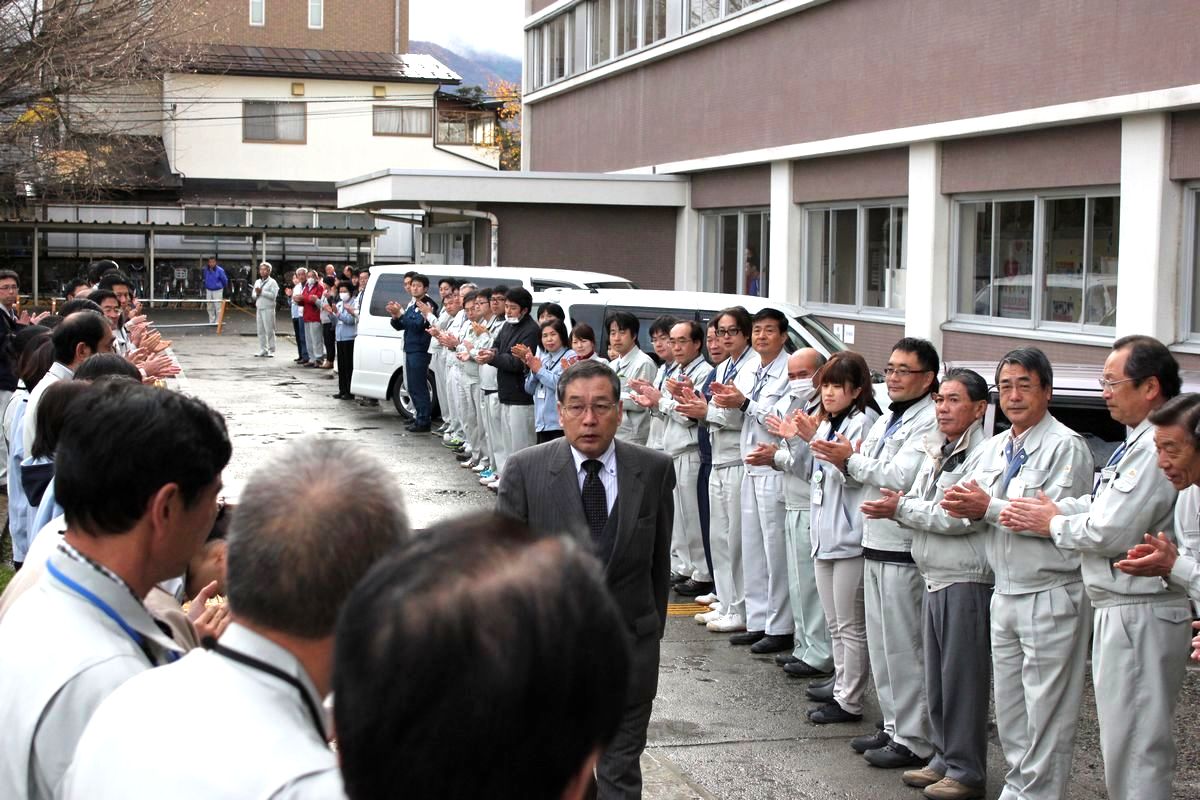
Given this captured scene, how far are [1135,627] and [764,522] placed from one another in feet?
12.6

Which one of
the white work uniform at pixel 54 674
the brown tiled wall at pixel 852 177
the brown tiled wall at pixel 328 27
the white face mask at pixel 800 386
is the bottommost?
the white work uniform at pixel 54 674

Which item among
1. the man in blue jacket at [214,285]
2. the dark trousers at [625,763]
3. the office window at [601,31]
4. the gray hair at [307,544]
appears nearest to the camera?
the gray hair at [307,544]

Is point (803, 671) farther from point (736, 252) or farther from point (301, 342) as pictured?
point (301, 342)

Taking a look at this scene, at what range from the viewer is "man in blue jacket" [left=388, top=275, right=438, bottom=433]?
18.3m

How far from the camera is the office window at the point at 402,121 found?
2153 inches

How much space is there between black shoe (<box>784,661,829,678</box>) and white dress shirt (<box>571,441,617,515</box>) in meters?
3.56

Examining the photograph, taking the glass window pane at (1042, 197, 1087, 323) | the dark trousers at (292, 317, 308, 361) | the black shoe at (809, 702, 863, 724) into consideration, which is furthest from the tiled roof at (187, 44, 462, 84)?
the black shoe at (809, 702, 863, 724)

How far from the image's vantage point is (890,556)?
7199mm

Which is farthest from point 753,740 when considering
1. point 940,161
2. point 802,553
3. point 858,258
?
point 858,258

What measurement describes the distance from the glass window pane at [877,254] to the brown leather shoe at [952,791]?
550 inches

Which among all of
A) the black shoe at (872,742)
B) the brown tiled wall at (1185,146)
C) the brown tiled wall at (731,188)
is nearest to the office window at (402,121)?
the brown tiled wall at (731,188)

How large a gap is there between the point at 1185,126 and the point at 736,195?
11.6 meters

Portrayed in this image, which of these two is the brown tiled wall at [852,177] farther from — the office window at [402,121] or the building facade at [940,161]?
the office window at [402,121]

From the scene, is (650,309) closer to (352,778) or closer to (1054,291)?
(1054,291)
